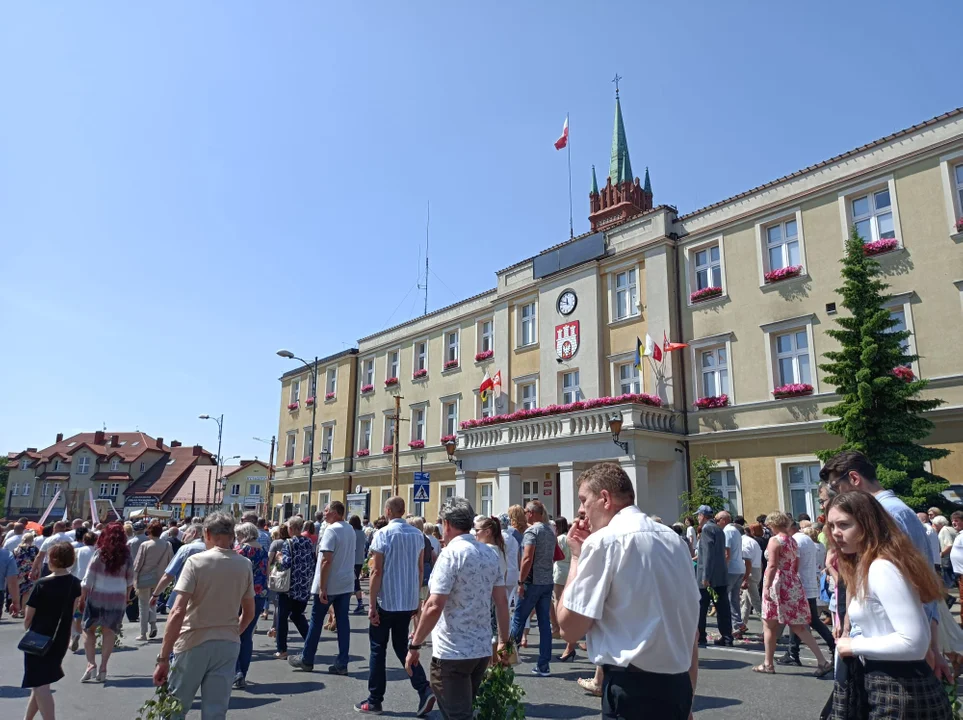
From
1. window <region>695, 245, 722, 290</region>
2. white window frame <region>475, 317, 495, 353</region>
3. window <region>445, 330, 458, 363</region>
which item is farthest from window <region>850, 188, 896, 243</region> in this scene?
window <region>445, 330, 458, 363</region>

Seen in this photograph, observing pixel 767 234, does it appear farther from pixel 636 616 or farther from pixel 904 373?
pixel 636 616

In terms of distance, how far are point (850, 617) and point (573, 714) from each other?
4.13m

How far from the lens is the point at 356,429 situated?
3819cm

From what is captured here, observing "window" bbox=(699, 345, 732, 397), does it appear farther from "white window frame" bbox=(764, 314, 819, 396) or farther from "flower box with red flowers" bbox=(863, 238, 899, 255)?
"flower box with red flowers" bbox=(863, 238, 899, 255)

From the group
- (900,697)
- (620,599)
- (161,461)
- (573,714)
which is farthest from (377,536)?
(161,461)

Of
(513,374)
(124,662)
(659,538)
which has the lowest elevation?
(124,662)

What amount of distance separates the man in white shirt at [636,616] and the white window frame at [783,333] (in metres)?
18.1

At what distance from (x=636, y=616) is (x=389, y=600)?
437 cm

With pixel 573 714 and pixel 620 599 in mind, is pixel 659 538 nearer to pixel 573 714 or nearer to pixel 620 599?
pixel 620 599

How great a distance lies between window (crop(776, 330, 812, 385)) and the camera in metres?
19.6

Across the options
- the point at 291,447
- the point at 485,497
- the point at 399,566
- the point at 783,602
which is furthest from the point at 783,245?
the point at 291,447

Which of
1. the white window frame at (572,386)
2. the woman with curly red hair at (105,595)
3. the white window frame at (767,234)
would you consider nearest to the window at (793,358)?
the white window frame at (767,234)

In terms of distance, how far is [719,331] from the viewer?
70.5ft

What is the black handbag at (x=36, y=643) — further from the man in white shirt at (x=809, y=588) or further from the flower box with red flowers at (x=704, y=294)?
the flower box with red flowers at (x=704, y=294)
